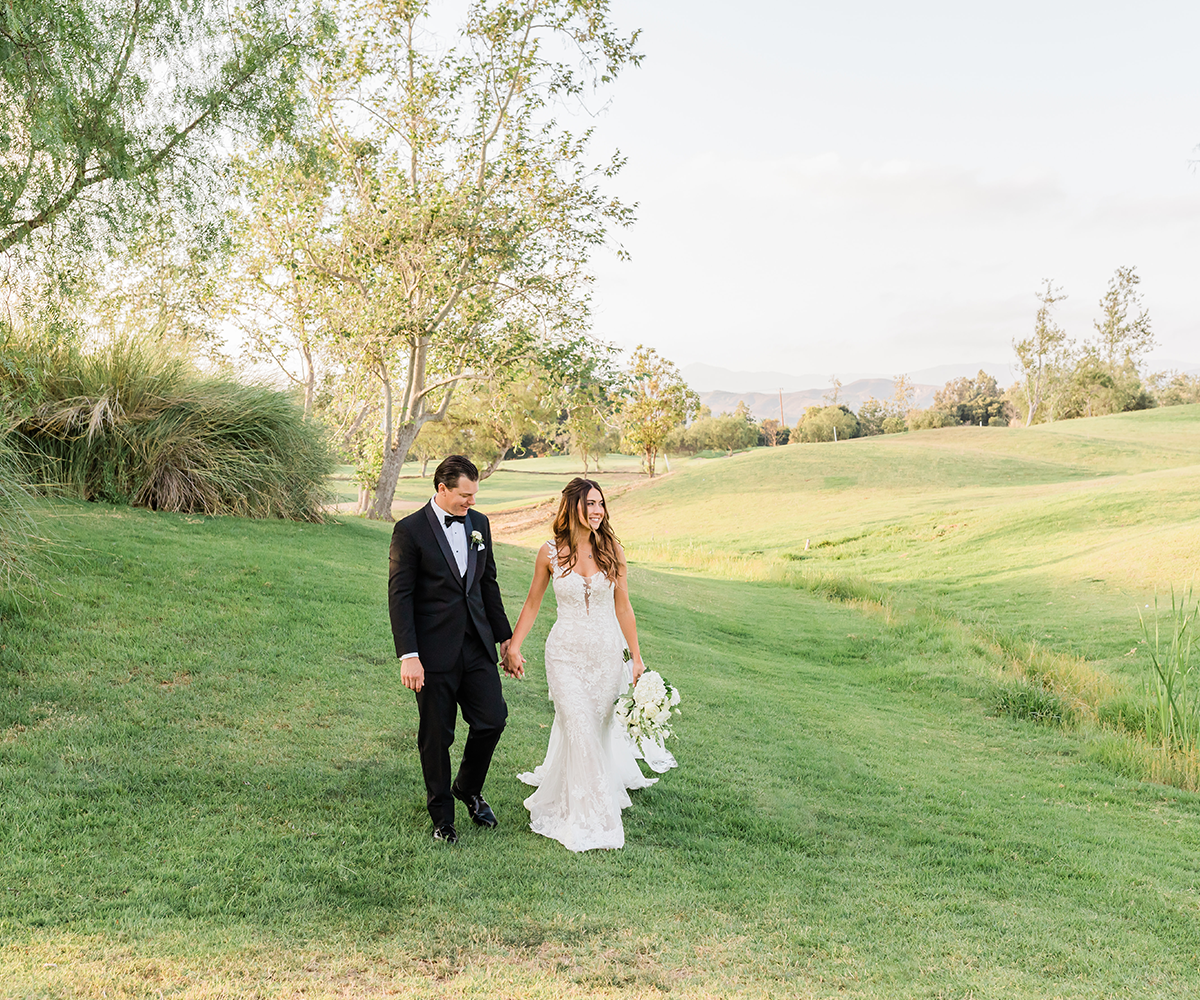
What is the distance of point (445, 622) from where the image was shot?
5.39m

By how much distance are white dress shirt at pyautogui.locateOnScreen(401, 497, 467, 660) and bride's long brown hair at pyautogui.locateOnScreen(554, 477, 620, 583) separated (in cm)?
70

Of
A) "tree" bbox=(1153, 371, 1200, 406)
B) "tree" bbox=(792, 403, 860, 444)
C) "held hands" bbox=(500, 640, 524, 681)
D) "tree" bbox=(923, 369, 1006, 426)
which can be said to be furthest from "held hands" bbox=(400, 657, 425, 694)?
"tree" bbox=(1153, 371, 1200, 406)

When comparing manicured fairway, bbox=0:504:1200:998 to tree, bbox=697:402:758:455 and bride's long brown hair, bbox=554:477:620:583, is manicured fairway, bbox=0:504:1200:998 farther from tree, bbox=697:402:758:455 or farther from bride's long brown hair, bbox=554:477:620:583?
tree, bbox=697:402:758:455

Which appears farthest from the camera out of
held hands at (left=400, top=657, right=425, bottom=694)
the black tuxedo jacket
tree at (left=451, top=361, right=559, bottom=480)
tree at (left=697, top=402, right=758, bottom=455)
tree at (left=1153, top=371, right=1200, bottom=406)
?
tree at (left=1153, top=371, right=1200, bottom=406)

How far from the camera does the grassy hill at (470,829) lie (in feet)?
13.8

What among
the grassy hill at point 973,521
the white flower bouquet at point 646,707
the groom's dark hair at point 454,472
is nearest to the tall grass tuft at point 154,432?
the groom's dark hair at point 454,472

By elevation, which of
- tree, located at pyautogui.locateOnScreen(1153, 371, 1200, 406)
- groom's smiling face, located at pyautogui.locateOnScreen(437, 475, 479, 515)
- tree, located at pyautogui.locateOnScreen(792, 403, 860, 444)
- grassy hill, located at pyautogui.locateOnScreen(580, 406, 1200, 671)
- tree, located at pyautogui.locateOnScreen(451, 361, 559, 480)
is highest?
tree, located at pyautogui.locateOnScreen(1153, 371, 1200, 406)

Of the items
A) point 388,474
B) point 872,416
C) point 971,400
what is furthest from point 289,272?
point 971,400

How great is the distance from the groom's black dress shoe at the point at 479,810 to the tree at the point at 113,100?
6007 mm

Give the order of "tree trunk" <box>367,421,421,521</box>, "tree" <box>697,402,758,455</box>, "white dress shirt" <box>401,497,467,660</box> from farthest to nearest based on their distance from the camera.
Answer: "tree" <box>697,402,758,455</box> → "tree trunk" <box>367,421,421,521</box> → "white dress shirt" <box>401,497,467,660</box>

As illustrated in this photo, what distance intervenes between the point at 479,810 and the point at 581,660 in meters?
1.19

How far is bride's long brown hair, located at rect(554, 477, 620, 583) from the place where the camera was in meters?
5.88

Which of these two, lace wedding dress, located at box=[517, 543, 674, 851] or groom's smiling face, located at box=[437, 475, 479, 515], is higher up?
groom's smiling face, located at box=[437, 475, 479, 515]

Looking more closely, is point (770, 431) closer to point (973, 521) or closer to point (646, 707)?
point (973, 521)
